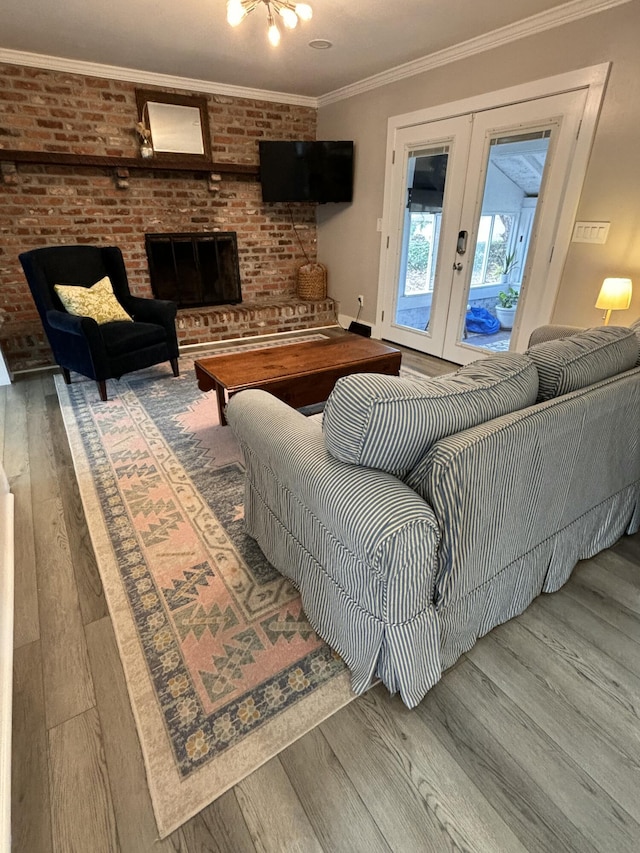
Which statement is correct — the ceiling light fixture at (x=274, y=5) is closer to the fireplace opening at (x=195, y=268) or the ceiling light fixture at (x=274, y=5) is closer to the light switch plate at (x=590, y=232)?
the light switch plate at (x=590, y=232)

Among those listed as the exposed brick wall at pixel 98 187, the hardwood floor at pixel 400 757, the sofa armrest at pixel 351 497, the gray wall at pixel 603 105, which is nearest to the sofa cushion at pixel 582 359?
the sofa armrest at pixel 351 497

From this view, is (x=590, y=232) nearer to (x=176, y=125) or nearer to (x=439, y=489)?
(x=439, y=489)

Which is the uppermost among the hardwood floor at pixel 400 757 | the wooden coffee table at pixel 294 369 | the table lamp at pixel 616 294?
the table lamp at pixel 616 294

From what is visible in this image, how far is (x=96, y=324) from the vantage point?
2.88m

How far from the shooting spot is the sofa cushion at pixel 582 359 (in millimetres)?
1302

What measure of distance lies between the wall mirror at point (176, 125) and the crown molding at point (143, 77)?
3.3 inches

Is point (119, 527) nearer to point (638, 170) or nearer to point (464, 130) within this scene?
point (638, 170)


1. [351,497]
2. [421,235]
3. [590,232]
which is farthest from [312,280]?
[351,497]

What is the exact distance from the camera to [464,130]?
3.24m

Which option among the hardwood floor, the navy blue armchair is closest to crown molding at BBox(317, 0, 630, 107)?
the navy blue armchair

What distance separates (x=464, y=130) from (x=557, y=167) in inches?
33.9

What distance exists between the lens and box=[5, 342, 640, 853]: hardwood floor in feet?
3.08

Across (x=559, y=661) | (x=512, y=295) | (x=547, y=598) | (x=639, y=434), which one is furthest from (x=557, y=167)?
(x=559, y=661)

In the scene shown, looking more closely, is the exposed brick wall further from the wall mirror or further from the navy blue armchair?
the navy blue armchair
